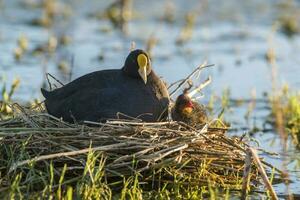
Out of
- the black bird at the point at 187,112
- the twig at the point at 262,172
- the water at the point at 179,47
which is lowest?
the twig at the point at 262,172

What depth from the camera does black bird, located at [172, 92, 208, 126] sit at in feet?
22.1

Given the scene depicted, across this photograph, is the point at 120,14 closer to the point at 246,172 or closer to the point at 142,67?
the point at 142,67

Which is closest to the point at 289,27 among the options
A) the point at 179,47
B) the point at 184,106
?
the point at 179,47

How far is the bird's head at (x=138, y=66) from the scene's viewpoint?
262 inches

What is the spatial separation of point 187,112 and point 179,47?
5.54m

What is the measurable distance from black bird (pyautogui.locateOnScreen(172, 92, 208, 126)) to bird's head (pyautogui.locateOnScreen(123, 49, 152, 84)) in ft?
1.10

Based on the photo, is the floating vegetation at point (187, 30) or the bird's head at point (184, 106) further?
the floating vegetation at point (187, 30)

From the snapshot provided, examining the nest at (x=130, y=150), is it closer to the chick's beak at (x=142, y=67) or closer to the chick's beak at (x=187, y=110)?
the chick's beak at (x=187, y=110)

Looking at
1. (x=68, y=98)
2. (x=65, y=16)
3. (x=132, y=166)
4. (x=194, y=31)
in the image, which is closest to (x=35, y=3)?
(x=65, y=16)

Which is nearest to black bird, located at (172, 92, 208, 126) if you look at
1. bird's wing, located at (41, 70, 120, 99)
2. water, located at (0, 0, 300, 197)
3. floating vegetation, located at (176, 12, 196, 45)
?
bird's wing, located at (41, 70, 120, 99)

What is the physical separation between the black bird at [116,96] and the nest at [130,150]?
0.21 m

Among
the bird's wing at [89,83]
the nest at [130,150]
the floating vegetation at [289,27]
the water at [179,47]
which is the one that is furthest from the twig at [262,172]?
the floating vegetation at [289,27]

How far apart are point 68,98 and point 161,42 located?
19.1 feet

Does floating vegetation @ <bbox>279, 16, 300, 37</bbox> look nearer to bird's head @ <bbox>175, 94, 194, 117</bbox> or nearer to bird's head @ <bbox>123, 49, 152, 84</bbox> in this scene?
bird's head @ <bbox>175, 94, 194, 117</bbox>
